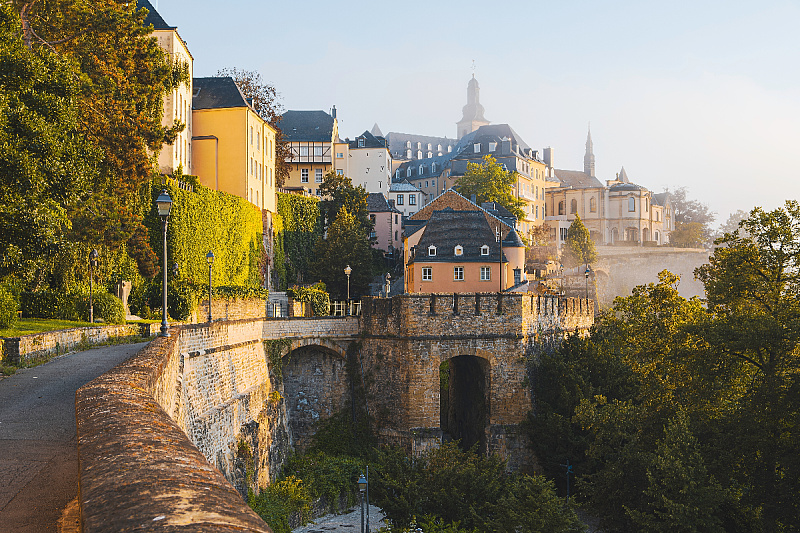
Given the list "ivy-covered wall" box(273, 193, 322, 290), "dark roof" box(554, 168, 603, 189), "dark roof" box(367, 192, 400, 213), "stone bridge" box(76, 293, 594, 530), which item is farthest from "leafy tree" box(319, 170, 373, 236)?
"dark roof" box(554, 168, 603, 189)

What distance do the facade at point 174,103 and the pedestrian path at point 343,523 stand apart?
24.9 m

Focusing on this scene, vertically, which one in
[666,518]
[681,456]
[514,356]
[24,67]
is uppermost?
[24,67]

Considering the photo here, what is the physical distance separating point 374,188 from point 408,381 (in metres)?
64.3

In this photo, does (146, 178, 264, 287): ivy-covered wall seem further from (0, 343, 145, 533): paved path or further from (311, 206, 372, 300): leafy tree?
(0, 343, 145, 533): paved path

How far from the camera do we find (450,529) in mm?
20328

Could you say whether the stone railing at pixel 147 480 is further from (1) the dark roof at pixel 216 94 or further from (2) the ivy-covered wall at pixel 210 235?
(1) the dark roof at pixel 216 94

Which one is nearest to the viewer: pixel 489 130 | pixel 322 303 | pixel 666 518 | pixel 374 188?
pixel 666 518

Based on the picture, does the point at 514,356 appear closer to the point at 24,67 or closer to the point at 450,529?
the point at 450,529

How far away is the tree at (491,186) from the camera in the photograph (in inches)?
2842

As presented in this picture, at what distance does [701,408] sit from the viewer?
23.5 m

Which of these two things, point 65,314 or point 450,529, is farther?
point 65,314

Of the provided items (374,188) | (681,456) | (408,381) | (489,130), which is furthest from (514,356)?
(489,130)

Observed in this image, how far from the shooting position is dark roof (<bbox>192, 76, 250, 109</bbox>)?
5338 cm

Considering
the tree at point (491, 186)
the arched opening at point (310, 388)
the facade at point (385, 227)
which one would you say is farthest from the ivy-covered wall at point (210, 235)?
the tree at point (491, 186)
